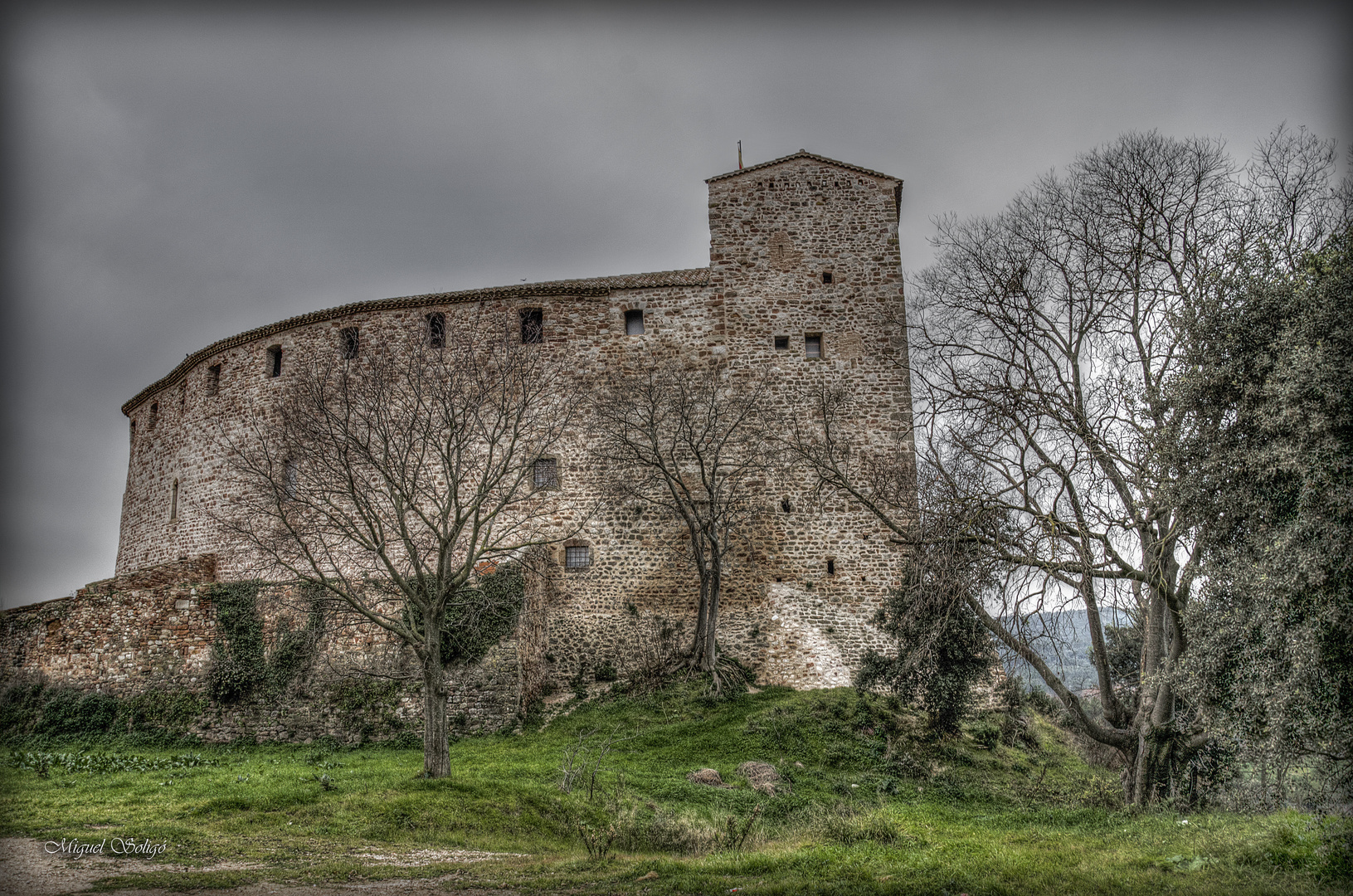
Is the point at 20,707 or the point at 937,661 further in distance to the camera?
the point at 20,707

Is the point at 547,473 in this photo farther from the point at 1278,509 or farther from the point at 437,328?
the point at 1278,509

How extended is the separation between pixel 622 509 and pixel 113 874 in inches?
580

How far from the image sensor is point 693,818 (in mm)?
11234

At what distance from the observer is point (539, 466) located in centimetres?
2252

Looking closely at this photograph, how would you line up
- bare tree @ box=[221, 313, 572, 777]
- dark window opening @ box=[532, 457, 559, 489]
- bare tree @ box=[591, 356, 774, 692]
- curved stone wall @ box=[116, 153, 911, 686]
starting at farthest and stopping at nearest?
dark window opening @ box=[532, 457, 559, 489], curved stone wall @ box=[116, 153, 911, 686], bare tree @ box=[591, 356, 774, 692], bare tree @ box=[221, 313, 572, 777]

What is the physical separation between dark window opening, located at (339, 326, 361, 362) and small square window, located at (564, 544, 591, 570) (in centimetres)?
890

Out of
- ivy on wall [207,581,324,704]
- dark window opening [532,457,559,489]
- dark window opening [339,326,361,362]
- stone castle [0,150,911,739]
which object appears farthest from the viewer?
dark window opening [339,326,361,362]

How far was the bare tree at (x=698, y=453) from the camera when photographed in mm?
19672

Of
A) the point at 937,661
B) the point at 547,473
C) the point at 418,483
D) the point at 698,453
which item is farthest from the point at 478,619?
the point at 937,661

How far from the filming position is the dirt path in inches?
294

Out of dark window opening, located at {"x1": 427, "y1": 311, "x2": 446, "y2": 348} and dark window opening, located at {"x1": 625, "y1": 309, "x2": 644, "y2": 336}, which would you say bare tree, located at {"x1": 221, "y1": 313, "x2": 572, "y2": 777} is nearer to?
dark window opening, located at {"x1": 427, "y1": 311, "x2": 446, "y2": 348}

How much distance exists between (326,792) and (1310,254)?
570 inches

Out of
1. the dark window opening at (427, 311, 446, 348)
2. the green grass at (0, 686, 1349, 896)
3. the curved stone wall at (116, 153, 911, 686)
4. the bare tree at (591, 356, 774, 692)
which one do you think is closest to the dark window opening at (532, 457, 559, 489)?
the curved stone wall at (116, 153, 911, 686)

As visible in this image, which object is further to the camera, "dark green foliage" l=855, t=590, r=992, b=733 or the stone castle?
the stone castle
